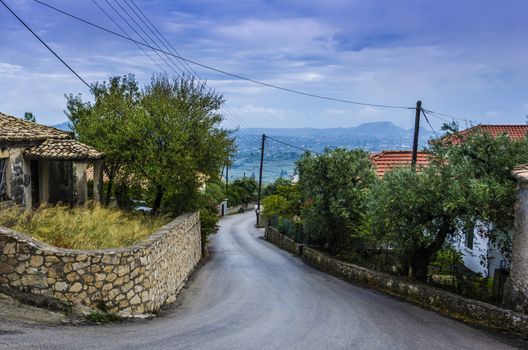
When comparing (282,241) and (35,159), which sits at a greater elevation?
(35,159)

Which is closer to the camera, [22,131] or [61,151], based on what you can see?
[61,151]

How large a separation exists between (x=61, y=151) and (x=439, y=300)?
44.5 feet

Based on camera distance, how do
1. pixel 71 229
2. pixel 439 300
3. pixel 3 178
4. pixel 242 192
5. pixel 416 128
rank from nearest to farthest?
pixel 71 229 → pixel 439 300 → pixel 3 178 → pixel 416 128 → pixel 242 192

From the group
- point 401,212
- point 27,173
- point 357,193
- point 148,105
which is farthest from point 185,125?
point 401,212

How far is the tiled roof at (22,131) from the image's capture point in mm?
16594

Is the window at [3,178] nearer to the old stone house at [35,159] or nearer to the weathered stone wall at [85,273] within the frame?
the old stone house at [35,159]

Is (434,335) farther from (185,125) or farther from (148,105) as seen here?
(148,105)

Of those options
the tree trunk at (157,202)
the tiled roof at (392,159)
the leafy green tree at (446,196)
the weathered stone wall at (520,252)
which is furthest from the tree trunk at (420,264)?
the tiled roof at (392,159)

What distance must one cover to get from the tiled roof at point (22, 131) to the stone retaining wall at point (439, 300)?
1296cm

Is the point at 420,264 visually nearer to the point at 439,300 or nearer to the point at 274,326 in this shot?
the point at 439,300

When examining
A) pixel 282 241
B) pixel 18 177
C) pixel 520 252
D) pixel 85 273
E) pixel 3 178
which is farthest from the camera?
pixel 282 241

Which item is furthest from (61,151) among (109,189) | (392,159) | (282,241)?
(392,159)

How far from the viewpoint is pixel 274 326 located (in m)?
11.6

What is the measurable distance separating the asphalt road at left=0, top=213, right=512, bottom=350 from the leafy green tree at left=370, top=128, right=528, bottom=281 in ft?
6.74
